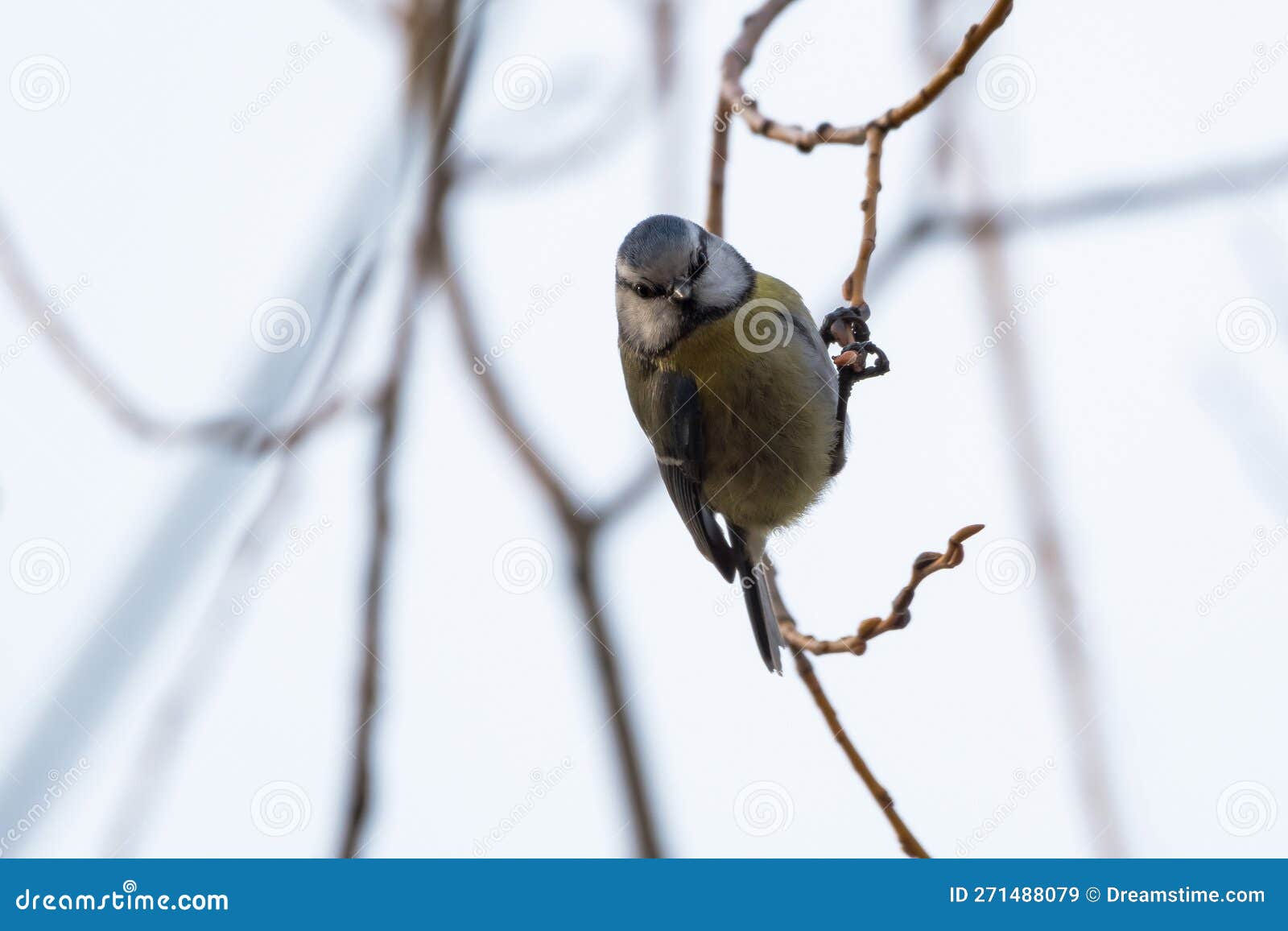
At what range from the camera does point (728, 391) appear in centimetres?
328

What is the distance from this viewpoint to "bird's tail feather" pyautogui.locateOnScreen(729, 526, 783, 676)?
3.20 m

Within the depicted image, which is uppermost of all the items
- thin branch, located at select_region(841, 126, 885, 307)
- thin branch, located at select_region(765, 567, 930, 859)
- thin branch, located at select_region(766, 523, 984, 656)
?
thin branch, located at select_region(841, 126, 885, 307)

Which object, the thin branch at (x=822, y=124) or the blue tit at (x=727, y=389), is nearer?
the thin branch at (x=822, y=124)

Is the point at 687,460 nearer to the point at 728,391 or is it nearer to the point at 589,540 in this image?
the point at 728,391

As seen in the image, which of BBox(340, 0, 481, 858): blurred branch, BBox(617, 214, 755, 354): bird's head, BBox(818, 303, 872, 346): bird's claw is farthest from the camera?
BBox(617, 214, 755, 354): bird's head

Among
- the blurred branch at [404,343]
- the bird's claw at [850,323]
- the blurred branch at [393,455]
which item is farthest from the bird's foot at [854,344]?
the blurred branch at [404,343]

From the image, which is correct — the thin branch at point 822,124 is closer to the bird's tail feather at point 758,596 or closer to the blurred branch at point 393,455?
the blurred branch at point 393,455

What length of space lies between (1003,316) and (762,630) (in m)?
1.04

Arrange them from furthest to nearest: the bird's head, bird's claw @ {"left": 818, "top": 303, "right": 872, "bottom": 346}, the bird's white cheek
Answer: the bird's white cheek < the bird's head < bird's claw @ {"left": 818, "top": 303, "right": 872, "bottom": 346}

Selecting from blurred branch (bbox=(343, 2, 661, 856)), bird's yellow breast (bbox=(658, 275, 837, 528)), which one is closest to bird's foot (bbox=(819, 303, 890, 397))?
bird's yellow breast (bbox=(658, 275, 837, 528))

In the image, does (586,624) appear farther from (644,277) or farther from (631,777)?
(644,277)

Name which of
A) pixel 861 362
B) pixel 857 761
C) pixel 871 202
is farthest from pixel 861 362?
pixel 857 761

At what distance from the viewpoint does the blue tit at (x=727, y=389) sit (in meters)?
3.16

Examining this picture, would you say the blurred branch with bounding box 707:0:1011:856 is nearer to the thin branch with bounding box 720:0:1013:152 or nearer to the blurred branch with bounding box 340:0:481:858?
the thin branch with bounding box 720:0:1013:152
